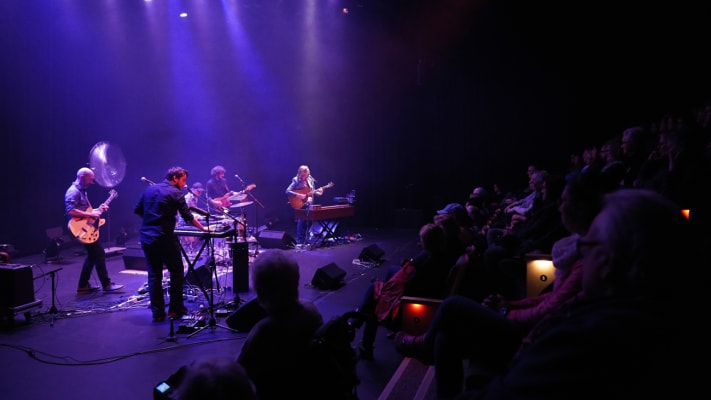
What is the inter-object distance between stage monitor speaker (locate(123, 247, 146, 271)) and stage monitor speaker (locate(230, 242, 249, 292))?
2225mm

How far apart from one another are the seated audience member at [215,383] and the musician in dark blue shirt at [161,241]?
4286 mm

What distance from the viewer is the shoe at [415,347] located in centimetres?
342

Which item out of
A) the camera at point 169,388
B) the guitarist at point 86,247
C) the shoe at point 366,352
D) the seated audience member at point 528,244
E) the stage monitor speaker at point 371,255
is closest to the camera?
the camera at point 169,388

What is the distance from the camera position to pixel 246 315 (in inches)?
112

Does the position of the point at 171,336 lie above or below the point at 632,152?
below

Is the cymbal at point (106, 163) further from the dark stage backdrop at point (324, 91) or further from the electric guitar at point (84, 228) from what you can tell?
the electric guitar at point (84, 228)

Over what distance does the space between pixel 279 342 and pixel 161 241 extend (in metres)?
3.74

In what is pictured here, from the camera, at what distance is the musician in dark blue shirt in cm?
520

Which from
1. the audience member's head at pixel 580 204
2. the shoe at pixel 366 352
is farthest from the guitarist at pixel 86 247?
A: the audience member's head at pixel 580 204

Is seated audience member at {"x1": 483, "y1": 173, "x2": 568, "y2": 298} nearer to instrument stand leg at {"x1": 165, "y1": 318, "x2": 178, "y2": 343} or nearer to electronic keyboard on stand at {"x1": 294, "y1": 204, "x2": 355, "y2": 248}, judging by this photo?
instrument stand leg at {"x1": 165, "y1": 318, "x2": 178, "y2": 343}

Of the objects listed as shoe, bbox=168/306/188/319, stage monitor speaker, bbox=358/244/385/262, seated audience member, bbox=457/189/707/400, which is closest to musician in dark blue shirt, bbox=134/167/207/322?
shoe, bbox=168/306/188/319

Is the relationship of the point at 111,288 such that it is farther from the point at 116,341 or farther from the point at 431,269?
the point at 431,269

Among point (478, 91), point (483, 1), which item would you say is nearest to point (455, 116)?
point (478, 91)

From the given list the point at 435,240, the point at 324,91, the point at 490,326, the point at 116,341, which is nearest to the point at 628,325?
the point at 490,326
